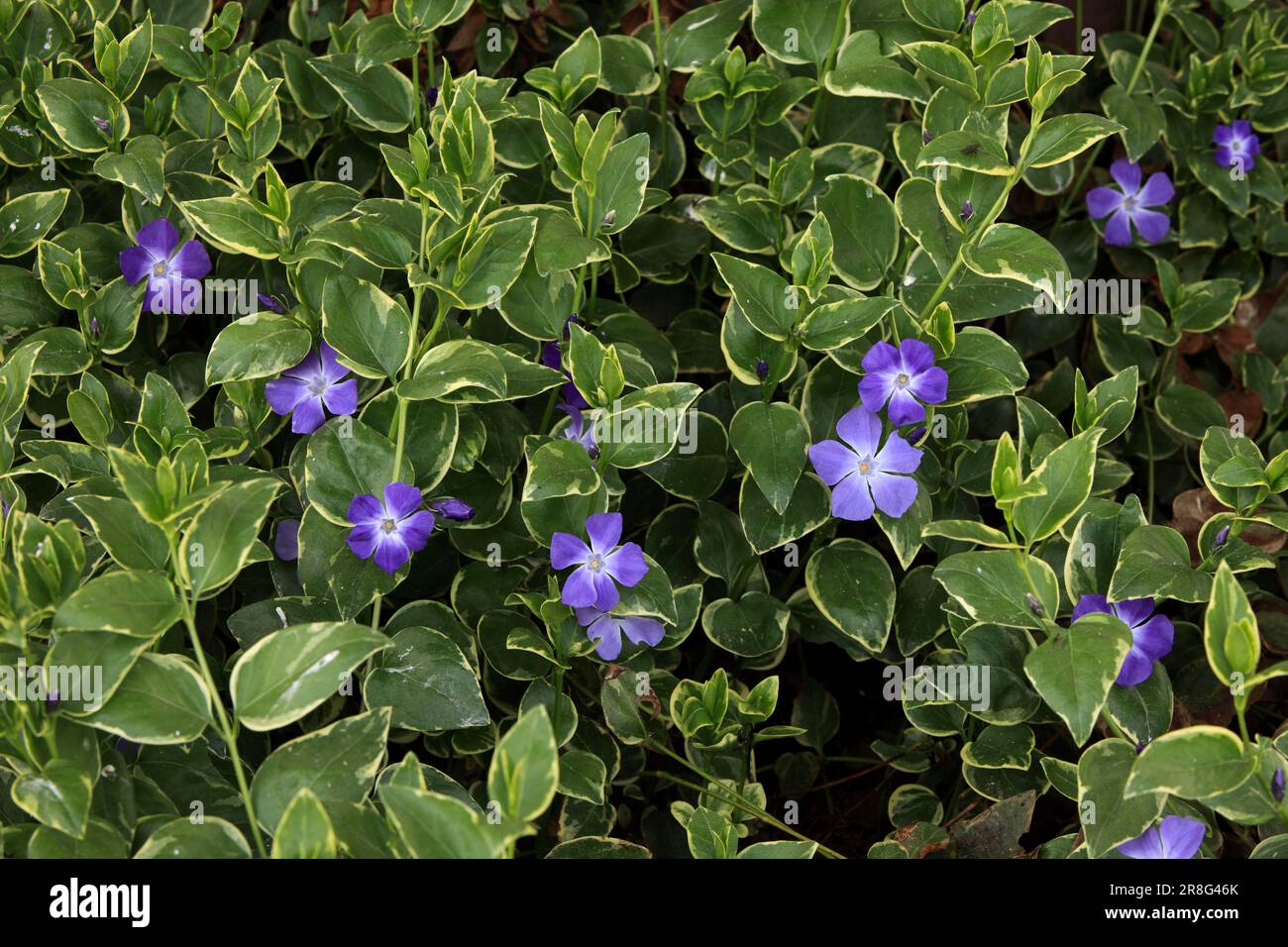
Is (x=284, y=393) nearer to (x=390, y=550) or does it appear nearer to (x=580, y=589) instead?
(x=390, y=550)

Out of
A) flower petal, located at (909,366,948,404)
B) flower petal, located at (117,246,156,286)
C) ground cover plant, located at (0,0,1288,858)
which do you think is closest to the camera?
ground cover plant, located at (0,0,1288,858)

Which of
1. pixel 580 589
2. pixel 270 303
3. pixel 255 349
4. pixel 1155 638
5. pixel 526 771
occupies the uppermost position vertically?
pixel 270 303

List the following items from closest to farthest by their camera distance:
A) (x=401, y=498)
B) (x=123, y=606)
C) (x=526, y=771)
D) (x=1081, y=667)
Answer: (x=526, y=771), (x=123, y=606), (x=1081, y=667), (x=401, y=498)

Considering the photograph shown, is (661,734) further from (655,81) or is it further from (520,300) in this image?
(655,81)

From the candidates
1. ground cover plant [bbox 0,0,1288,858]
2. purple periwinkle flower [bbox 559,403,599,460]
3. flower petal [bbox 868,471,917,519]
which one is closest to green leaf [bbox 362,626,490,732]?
ground cover plant [bbox 0,0,1288,858]

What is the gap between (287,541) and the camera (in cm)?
169

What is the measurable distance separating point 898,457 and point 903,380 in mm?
103

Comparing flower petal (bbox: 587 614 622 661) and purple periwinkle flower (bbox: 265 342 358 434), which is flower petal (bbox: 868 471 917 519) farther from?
purple periwinkle flower (bbox: 265 342 358 434)

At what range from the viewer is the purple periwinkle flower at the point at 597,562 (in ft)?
4.95

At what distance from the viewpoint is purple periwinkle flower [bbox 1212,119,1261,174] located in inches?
88.3

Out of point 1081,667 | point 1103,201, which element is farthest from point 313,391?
point 1103,201

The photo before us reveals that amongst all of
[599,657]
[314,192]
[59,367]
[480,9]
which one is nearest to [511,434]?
[599,657]

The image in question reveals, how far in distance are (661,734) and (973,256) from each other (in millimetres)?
789
